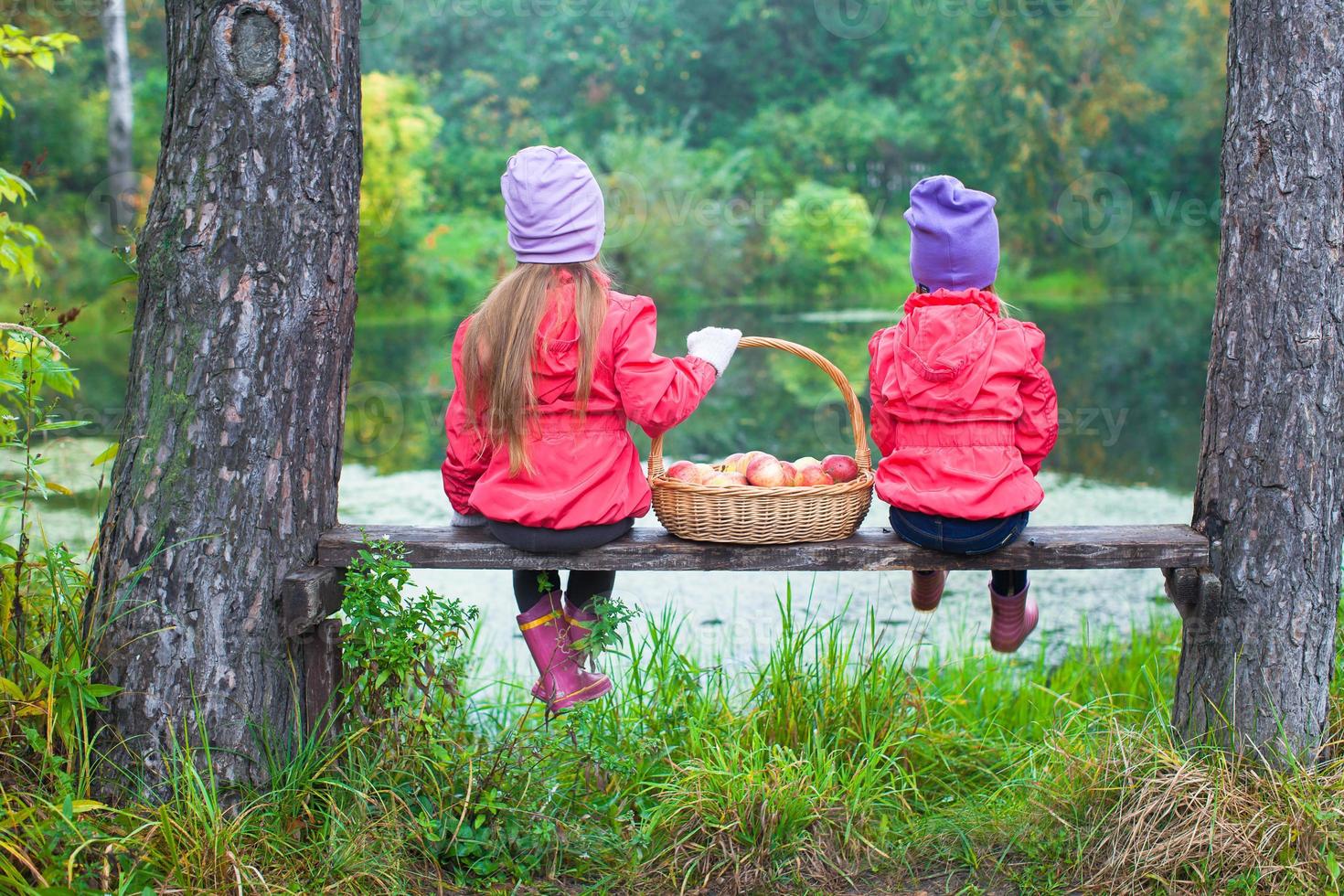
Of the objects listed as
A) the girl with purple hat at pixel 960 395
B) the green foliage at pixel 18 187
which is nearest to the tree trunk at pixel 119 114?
the green foliage at pixel 18 187

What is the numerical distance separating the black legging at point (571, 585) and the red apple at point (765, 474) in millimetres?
440

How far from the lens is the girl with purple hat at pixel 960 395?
2818 millimetres

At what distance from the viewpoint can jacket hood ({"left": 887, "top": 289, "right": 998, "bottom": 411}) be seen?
2.82 metres

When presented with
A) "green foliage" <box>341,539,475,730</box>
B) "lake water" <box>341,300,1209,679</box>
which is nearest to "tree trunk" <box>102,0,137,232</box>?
"lake water" <box>341,300,1209,679</box>

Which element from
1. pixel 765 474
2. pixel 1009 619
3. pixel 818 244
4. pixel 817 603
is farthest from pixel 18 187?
pixel 818 244

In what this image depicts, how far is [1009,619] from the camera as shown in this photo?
10.7 ft

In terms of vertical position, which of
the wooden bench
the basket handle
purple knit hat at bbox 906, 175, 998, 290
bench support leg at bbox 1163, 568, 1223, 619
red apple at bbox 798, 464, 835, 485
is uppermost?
purple knit hat at bbox 906, 175, 998, 290

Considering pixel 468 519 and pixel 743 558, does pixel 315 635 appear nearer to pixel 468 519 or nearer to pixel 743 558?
pixel 468 519

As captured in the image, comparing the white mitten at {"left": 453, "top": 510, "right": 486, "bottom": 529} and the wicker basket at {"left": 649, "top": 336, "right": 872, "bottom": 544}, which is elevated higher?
the wicker basket at {"left": 649, "top": 336, "right": 872, "bottom": 544}

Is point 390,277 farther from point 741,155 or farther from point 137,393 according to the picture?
point 137,393

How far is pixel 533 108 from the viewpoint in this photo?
23.2 meters

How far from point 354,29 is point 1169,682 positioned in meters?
3.43

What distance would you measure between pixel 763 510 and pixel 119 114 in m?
15.6

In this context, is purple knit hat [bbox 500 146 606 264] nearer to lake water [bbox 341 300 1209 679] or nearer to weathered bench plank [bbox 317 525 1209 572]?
weathered bench plank [bbox 317 525 1209 572]
